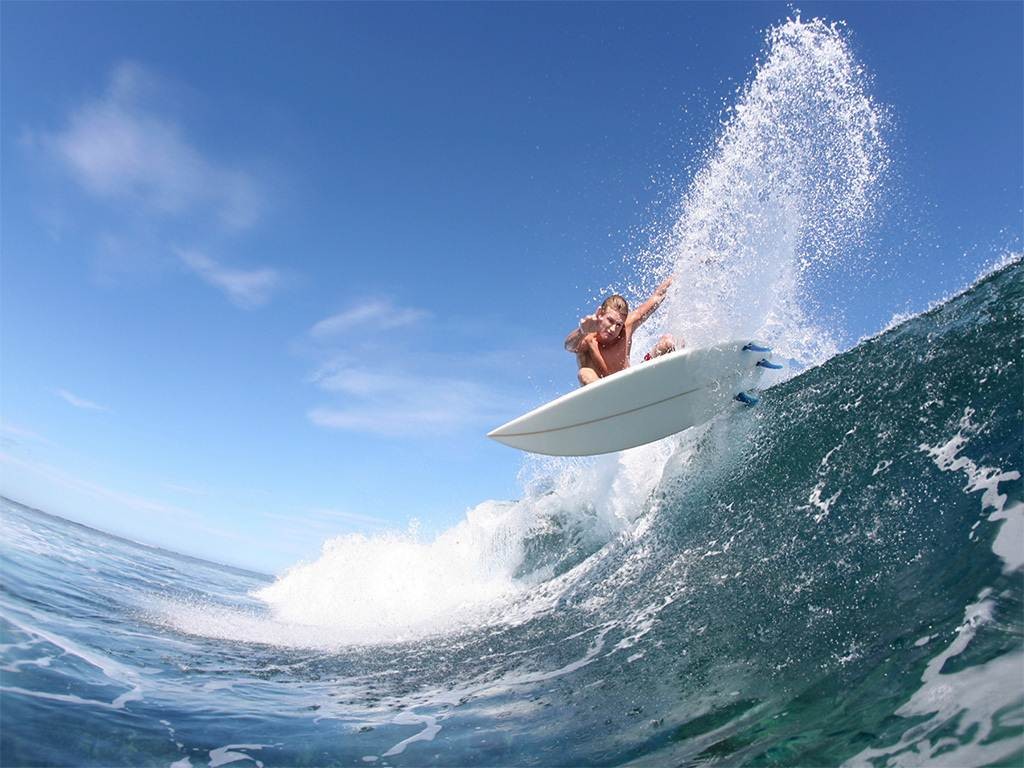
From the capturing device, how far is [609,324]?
8750 millimetres

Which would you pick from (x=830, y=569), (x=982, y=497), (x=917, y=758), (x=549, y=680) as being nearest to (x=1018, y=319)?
(x=982, y=497)

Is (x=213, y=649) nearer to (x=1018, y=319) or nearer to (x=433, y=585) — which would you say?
(x=433, y=585)

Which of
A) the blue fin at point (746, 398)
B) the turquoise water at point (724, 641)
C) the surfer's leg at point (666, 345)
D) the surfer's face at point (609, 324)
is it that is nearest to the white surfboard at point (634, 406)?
the blue fin at point (746, 398)

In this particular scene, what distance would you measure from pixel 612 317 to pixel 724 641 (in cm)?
484

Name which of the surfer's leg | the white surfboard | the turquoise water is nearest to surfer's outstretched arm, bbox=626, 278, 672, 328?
the surfer's leg

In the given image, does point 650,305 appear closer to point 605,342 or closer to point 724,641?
point 605,342

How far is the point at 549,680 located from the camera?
538 centimetres

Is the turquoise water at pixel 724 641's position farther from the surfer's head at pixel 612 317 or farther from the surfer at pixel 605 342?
the surfer's head at pixel 612 317

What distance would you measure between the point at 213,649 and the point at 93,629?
3.84ft

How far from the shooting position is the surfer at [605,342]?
8570 millimetres

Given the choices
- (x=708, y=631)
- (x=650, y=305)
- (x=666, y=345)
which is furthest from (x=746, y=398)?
(x=708, y=631)

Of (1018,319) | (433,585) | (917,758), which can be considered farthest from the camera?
(433,585)

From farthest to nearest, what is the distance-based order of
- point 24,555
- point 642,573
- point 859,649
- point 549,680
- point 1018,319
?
point 24,555 < point 642,573 < point 1018,319 < point 549,680 < point 859,649

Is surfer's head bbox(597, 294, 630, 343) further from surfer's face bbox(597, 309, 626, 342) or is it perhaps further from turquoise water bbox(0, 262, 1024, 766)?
turquoise water bbox(0, 262, 1024, 766)
